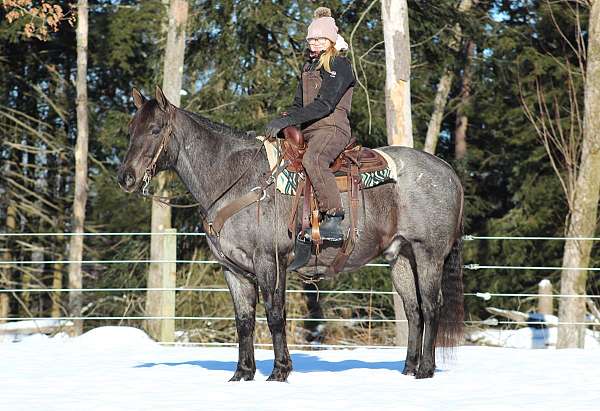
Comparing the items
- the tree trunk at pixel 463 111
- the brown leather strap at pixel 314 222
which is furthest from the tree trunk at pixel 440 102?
the brown leather strap at pixel 314 222

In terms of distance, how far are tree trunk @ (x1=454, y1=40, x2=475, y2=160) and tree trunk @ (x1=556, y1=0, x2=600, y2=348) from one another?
190 inches

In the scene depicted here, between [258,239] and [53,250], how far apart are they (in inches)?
518

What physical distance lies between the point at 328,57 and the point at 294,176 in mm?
832

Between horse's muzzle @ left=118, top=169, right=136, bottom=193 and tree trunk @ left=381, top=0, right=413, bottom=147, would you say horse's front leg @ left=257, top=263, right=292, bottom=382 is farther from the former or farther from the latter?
tree trunk @ left=381, top=0, right=413, bottom=147

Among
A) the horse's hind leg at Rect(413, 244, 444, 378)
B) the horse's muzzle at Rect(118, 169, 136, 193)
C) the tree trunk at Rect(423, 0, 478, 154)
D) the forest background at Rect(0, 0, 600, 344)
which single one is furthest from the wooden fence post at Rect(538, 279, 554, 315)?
the horse's muzzle at Rect(118, 169, 136, 193)

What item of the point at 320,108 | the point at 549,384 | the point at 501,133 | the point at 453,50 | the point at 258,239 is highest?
the point at 453,50

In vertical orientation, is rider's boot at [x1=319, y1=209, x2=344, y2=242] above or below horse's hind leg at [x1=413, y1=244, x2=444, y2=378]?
above

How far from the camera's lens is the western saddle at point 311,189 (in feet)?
21.0

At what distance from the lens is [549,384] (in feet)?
21.4

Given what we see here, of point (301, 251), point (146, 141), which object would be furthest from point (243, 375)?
point (146, 141)

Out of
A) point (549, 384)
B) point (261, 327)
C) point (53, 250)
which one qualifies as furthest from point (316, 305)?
point (549, 384)

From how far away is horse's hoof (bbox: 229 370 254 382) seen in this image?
6609 mm

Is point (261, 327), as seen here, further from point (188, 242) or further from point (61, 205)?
point (61, 205)

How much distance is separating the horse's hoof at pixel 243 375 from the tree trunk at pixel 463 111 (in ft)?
36.4
